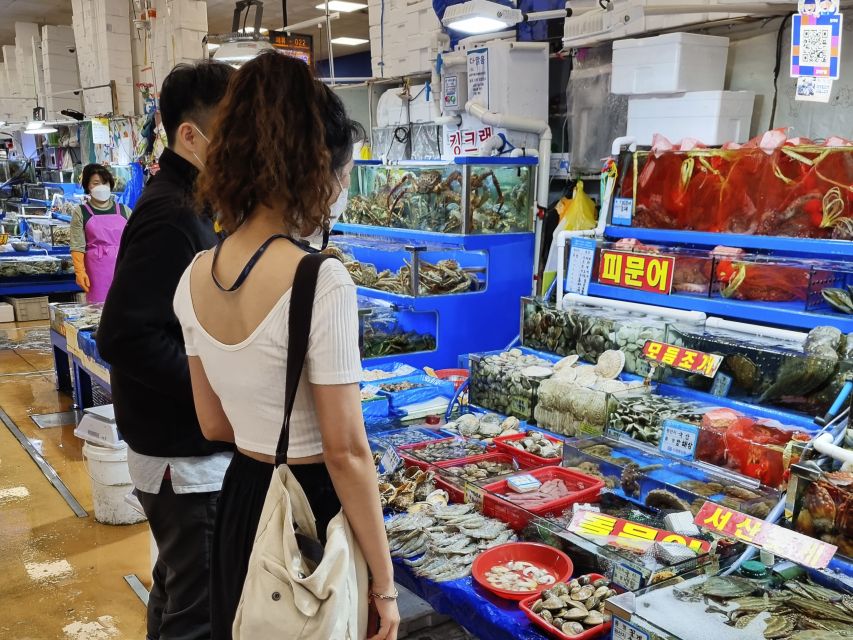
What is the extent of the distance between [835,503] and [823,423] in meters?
0.57

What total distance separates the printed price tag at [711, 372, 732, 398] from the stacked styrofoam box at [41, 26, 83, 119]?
12600 mm

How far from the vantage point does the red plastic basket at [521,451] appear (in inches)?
105

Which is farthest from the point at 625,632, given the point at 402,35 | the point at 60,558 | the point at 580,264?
the point at 402,35

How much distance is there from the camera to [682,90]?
12.7 ft

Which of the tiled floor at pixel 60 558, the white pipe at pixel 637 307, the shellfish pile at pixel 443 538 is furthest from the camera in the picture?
the tiled floor at pixel 60 558

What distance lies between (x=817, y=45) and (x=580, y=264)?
148 cm

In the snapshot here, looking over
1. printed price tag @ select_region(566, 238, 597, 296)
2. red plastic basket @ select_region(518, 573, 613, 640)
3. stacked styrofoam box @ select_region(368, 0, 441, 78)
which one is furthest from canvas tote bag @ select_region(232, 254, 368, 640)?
stacked styrofoam box @ select_region(368, 0, 441, 78)

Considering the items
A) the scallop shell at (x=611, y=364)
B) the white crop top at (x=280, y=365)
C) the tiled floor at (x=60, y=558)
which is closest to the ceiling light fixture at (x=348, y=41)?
the tiled floor at (x=60, y=558)

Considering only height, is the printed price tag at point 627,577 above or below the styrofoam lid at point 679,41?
below

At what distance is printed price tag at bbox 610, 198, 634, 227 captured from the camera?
12.2 feet

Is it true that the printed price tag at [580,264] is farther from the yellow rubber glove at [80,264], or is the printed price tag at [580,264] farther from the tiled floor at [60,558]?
the yellow rubber glove at [80,264]

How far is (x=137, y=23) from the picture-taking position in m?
8.68

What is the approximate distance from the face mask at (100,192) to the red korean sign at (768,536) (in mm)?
5944

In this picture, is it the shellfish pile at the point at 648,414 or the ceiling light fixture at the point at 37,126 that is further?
the ceiling light fixture at the point at 37,126
